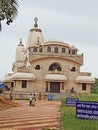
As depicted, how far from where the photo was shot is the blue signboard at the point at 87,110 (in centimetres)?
1698

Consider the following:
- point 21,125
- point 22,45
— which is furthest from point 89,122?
point 22,45

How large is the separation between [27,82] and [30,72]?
1694 millimetres

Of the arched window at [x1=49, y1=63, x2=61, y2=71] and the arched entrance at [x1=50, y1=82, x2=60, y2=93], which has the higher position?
the arched window at [x1=49, y1=63, x2=61, y2=71]

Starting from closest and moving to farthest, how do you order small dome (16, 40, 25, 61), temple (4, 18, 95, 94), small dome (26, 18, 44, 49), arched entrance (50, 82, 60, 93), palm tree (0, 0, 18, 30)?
1. palm tree (0, 0, 18, 30)
2. temple (4, 18, 95, 94)
3. arched entrance (50, 82, 60, 93)
4. small dome (26, 18, 44, 49)
5. small dome (16, 40, 25, 61)

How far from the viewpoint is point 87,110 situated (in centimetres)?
1752

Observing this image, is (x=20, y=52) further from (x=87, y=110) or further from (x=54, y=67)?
(x=87, y=110)

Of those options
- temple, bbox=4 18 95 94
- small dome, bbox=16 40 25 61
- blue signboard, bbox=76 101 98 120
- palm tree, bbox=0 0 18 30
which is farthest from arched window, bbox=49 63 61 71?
blue signboard, bbox=76 101 98 120

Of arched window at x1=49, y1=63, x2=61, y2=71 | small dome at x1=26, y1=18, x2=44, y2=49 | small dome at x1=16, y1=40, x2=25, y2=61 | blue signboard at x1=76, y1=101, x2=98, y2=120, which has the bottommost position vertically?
blue signboard at x1=76, y1=101, x2=98, y2=120

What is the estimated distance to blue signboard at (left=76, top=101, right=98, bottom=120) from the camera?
17.0 meters

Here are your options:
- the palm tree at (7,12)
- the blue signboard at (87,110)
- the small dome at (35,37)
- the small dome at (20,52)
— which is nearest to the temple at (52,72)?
the small dome at (35,37)

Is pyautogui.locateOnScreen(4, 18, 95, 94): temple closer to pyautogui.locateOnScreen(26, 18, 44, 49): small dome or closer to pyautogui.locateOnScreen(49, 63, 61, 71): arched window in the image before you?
pyautogui.locateOnScreen(49, 63, 61, 71): arched window

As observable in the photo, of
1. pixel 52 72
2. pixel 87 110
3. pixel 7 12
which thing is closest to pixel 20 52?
pixel 52 72

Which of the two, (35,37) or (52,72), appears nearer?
(52,72)

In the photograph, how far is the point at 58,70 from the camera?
58.8 m
